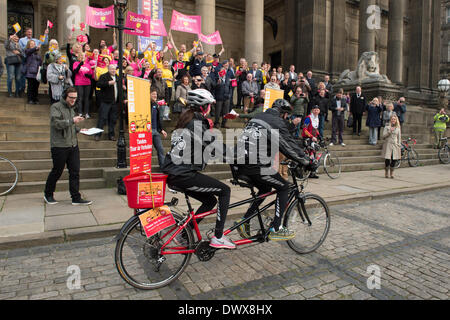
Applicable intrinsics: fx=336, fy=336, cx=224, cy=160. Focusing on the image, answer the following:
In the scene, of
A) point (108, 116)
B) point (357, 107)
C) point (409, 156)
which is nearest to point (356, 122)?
point (357, 107)

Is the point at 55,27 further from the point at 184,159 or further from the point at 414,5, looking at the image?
the point at 414,5

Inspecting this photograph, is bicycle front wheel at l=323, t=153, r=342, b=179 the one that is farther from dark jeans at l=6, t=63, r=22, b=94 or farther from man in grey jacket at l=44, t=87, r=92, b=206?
dark jeans at l=6, t=63, r=22, b=94

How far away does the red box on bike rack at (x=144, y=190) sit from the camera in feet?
10.9

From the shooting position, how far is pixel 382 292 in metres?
3.63

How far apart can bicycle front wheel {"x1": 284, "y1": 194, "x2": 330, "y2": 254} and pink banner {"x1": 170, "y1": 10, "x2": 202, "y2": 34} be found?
36.4ft

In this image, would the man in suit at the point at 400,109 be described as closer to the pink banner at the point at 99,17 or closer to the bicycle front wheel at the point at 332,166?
the bicycle front wheel at the point at 332,166

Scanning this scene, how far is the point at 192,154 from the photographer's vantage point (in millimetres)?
3621

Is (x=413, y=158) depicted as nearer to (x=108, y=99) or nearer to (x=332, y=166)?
(x=332, y=166)

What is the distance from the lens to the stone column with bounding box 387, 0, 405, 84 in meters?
27.6

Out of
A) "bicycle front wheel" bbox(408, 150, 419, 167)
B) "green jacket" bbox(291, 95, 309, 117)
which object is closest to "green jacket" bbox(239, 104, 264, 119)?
"green jacket" bbox(291, 95, 309, 117)

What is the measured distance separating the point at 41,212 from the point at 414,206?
8.02 m

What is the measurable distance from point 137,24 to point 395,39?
2577cm

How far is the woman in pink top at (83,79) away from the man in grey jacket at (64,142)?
12.1 ft

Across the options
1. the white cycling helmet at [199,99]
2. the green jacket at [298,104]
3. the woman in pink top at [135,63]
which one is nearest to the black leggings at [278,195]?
the white cycling helmet at [199,99]
